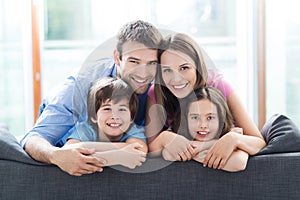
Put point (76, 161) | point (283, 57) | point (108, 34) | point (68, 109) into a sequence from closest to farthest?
point (76, 161), point (68, 109), point (283, 57), point (108, 34)

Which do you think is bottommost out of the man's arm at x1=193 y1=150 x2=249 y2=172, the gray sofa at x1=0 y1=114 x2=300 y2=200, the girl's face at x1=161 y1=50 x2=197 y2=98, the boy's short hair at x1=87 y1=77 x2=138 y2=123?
the gray sofa at x1=0 y1=114 x2=300 y2=200

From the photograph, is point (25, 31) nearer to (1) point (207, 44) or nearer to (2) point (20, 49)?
(2) point (20, 49)

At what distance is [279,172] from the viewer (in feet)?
5.71

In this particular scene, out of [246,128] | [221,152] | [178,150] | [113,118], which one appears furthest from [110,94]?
[246,128]

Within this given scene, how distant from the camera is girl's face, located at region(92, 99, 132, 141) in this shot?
1.79 meters

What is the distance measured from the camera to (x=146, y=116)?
1.92 m

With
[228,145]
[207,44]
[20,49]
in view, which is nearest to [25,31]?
[20,49]

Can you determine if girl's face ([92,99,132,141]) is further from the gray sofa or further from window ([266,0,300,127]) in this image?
window ([266,0,300,127])

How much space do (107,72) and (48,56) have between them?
65.8 inches

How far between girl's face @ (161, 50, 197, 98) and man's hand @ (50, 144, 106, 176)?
39 cm

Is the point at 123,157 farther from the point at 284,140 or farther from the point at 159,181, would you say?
the point at 284,140

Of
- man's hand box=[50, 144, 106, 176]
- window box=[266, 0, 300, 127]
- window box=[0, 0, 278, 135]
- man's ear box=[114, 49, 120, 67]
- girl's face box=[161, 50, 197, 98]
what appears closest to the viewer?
man's hand box=[50, 144, 106, 176]

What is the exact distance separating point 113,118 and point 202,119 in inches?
12.8

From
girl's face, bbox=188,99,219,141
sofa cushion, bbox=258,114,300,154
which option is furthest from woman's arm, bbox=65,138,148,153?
sofa cushion, bbox=258,114,300,154
